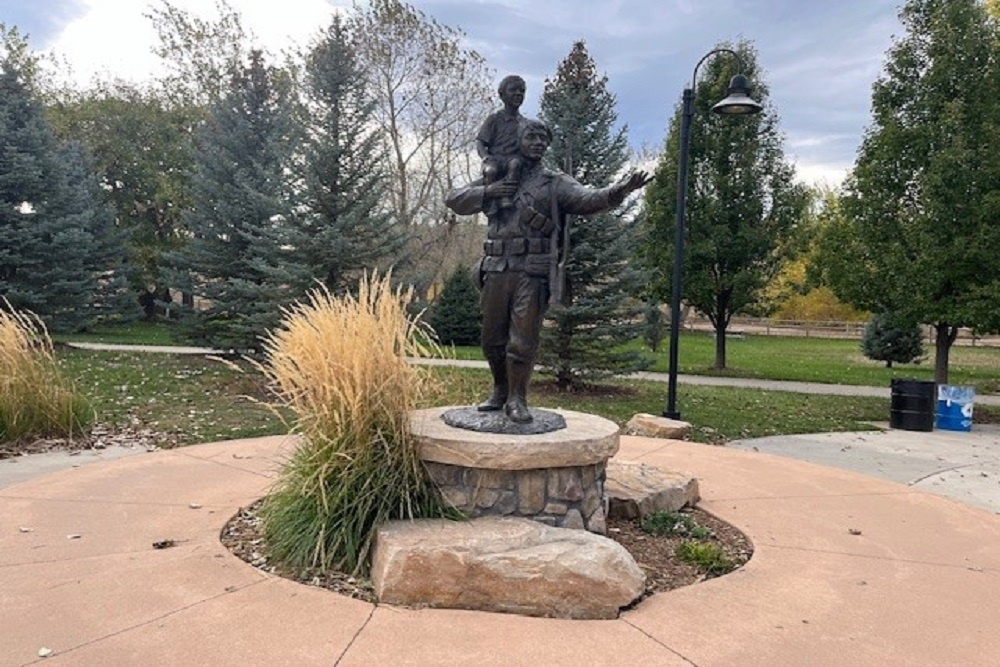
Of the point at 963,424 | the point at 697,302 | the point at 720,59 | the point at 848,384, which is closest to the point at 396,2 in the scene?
the point at 720,59

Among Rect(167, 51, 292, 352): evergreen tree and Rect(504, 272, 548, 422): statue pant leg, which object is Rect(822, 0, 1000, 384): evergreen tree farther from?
Rect(167, 51, 292, 352): evergreen tree

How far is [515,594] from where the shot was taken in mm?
2906

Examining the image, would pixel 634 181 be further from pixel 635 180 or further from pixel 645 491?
pixel 645 491

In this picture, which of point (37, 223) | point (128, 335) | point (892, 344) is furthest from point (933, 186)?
point (128, 335)

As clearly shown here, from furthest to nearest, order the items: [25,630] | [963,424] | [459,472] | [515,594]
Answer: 1. [963,424]
2. [459,472]
3. [515,594]
4. [25,630]

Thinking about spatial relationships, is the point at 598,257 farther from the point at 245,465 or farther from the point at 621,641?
the point at 621,641

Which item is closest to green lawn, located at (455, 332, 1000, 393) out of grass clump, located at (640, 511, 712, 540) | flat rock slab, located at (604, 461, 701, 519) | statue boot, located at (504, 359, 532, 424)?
flat rock slab, located at (604, 461, 701, 519)

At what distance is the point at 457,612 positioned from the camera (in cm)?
285

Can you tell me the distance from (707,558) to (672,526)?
533 millimetres

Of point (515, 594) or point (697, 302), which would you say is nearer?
point (515, 594)

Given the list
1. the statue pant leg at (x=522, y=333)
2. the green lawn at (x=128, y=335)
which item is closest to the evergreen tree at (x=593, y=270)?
the statue pant leg at (x=522, y=333)

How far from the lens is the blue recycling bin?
8891mm

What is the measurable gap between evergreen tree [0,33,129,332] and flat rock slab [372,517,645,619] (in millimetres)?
13669

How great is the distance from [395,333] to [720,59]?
45.6 ft
